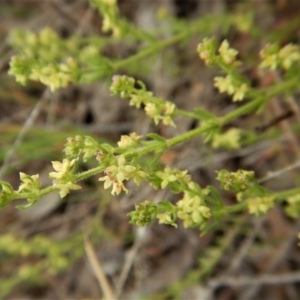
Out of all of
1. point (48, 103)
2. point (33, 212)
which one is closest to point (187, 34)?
point (48, 103)

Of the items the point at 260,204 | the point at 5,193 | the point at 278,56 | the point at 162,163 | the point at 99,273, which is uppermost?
the point at 162,163

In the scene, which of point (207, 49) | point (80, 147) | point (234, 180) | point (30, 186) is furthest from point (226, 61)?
point (30, 186)

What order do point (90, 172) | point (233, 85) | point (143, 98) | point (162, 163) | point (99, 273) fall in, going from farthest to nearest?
point (162, 163), point (99, 273), point (233, 85), point (143, 98), point (90, 172)

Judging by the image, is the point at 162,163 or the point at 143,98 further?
the point at 162,163

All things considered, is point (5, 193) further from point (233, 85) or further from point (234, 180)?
point (233, 85)

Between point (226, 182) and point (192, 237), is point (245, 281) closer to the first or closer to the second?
point (192, 237)

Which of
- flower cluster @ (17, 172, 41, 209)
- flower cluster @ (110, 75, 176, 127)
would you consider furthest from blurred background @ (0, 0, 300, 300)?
flower cluster @ (17, 172, 41, 209)

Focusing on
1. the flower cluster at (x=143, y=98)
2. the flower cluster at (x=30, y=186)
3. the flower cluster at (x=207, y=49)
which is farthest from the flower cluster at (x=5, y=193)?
the flower cluster at (x=207, y=49)

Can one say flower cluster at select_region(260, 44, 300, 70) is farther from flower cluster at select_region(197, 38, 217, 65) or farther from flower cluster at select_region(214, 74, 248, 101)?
flower cluster at select_region(197, 38, 217, 65)
